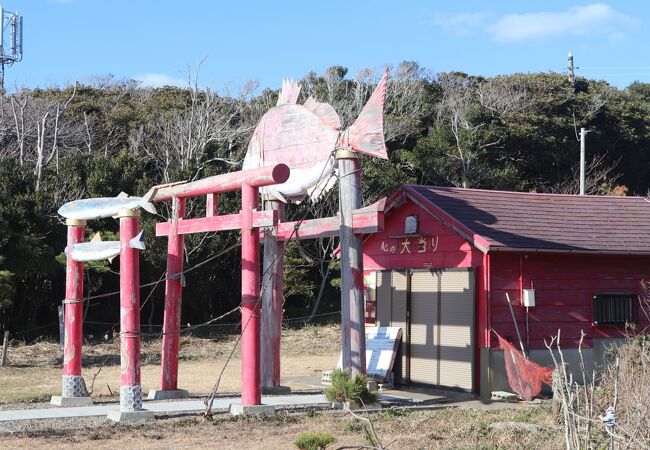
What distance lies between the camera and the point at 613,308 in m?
16.0

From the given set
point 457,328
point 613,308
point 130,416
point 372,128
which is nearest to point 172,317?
point 130,416

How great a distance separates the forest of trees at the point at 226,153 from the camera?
26312mm

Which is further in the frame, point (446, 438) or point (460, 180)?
point (460, 180)

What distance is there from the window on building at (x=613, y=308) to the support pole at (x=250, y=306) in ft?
22.6

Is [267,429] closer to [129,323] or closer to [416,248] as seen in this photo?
[129,323]

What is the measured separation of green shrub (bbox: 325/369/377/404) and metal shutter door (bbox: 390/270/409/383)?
11.6ft

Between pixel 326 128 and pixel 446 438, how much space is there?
18.8 ft

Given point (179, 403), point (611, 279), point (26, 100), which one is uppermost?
point (26, 100)

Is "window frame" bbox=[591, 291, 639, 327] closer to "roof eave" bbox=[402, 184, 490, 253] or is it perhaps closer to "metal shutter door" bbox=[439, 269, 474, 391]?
"metal shutter door" bbox=[439, 269, 474, 391]

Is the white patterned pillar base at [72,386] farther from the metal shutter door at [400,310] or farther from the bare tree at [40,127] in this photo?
the bare tree at [40,127]

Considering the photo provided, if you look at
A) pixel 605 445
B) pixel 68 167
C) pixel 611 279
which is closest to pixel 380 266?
pixel 611 279

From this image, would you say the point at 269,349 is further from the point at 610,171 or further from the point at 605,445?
the point at 610,171

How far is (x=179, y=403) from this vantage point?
1327 cm

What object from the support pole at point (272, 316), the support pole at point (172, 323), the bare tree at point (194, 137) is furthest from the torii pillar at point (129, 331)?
the bare tree at point (194, 137)
